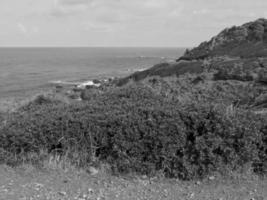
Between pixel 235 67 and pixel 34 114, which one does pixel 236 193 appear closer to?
pixel 34 114

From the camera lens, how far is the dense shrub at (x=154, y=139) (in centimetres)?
501

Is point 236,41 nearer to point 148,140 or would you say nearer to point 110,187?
point 148,140

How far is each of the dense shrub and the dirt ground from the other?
0.21 metres

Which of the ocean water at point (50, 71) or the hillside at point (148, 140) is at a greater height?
the hillside at point (148, 140)

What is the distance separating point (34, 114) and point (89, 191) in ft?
7.04

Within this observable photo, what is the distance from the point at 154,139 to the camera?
16.5 feet

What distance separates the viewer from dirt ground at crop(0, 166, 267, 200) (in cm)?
449

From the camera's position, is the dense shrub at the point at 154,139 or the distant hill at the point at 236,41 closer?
the dense shrub at the point at 154,139

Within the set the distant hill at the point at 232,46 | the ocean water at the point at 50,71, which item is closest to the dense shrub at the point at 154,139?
the distant hill at the point at 232,46

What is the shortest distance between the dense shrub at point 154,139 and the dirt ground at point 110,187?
210 mm

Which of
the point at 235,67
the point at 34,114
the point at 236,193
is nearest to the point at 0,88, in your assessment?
the point at 235,67

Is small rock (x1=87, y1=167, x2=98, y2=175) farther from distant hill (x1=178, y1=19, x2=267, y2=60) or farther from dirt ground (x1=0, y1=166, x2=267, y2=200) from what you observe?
distant hill (x1=178, y1=19, x2=267, y2=60)

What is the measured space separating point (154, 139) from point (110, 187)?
98 cm

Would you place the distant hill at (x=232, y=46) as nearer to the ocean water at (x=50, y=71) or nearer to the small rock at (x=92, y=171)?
the ocean water at (x=50, y=71)
